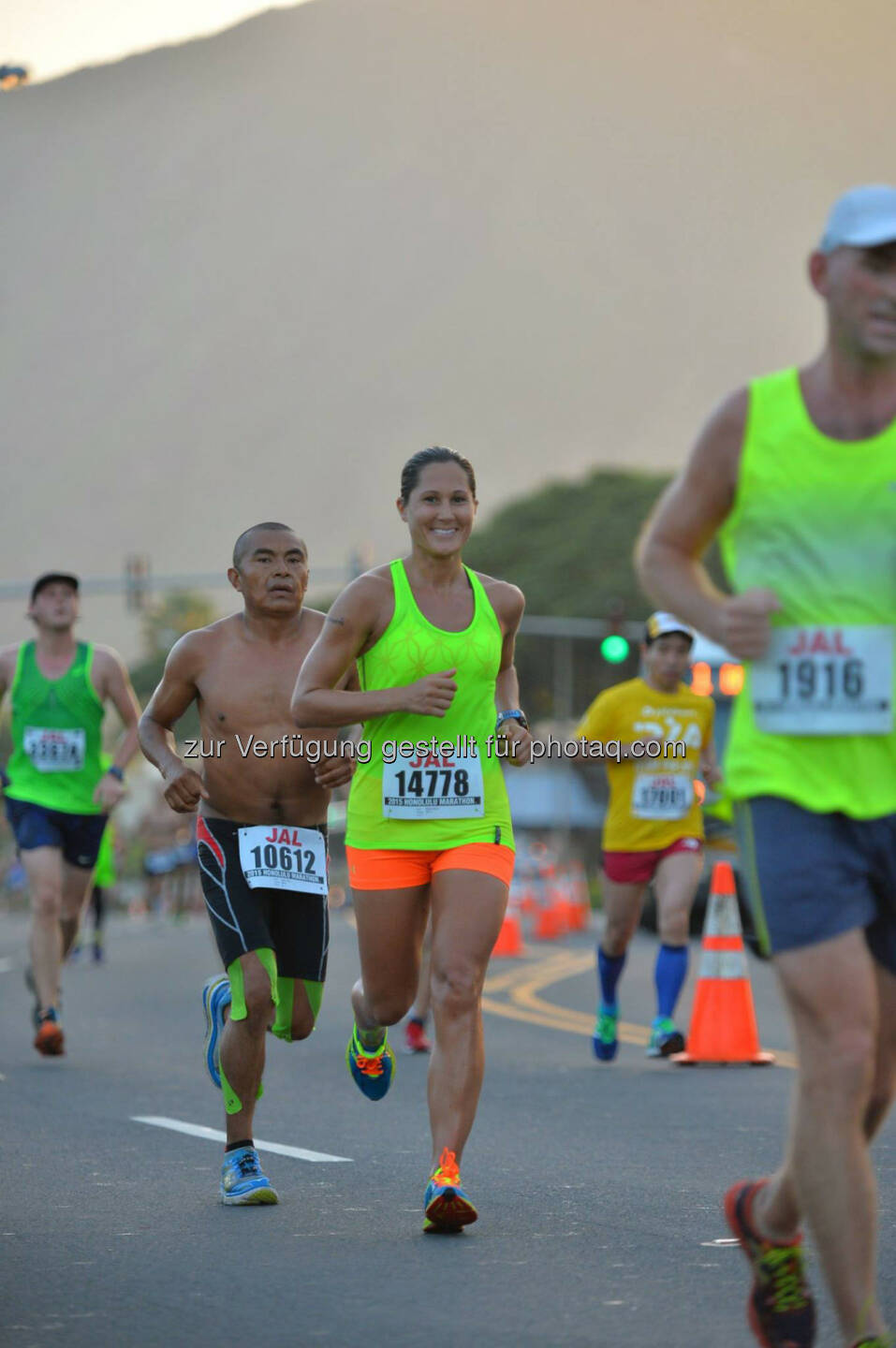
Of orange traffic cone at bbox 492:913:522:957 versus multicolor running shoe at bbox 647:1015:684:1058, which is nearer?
multicolor running shoe at bbox 647:1015:684:1058

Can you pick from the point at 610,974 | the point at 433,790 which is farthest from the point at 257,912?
the point at 610,974

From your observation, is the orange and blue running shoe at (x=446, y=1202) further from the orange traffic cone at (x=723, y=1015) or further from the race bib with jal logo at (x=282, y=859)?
the orange traffic cone at (x=723, y=1015)

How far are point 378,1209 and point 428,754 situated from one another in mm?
1387

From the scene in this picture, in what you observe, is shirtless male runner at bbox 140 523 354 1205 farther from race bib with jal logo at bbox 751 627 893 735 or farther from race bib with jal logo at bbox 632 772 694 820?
race bib with jal logo at bbox 632 772 694 820

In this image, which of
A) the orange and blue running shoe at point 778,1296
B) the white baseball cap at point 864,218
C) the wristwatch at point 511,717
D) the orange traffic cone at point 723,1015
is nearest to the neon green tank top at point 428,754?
the wristwatch at point 511,717

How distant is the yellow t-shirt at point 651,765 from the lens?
12.7 metres

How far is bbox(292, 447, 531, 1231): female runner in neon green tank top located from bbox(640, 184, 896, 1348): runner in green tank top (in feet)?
7.67

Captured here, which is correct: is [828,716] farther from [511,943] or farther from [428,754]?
[511,943]

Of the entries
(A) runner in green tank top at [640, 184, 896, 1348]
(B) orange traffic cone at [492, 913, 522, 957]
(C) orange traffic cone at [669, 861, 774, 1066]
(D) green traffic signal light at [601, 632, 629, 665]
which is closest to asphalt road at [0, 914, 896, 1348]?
(C) orange traffic cone at [669, 861, 774, 1066]

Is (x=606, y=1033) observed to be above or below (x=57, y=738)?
below

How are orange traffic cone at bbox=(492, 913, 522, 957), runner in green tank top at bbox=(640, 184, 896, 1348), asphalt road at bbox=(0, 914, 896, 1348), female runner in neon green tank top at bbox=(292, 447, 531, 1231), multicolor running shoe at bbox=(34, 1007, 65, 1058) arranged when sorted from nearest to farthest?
runner in green tank top at bbox=(640, 184, 896, 1348) < asphalt road at bbox=(0, 914, 896, 1348) < female runner in neon green tank top at bbox=(292, 447, 531, 1231) < multicolor running shoe at bbox=(34, 1007, 65, 1058) < orange traffic cone at bbox=(492, 913, 522, 957)

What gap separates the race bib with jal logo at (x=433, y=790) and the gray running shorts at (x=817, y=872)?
2569 millimetres

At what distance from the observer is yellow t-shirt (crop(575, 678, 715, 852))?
1268 centimetres

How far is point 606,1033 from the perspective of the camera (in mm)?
12414
